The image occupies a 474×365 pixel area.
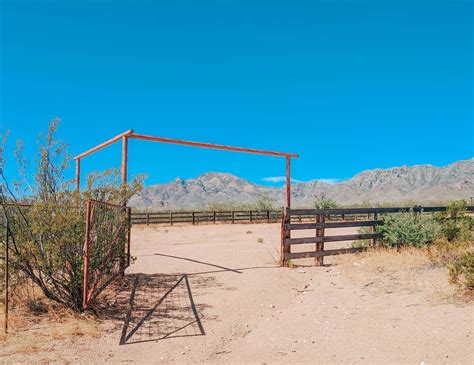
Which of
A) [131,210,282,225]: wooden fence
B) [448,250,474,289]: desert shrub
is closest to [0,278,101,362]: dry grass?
[448,250,474,289]: desert shrub

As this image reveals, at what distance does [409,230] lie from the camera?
11.9 meters

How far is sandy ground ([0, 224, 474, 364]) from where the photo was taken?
5.10 meters

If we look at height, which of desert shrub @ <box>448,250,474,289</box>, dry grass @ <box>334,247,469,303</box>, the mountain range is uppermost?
the mountain range

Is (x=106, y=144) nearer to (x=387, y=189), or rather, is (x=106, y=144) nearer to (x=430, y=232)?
(x=430, y=232)

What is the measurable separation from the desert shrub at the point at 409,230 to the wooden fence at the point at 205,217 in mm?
21137

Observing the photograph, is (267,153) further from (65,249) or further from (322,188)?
(322,188)

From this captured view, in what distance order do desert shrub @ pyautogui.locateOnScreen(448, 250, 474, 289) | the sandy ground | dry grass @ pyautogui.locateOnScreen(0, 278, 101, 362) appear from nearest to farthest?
1. the sandy ground
2. dry grass @ pyautogui.locateOnScreen(0, 278, 101, 362)
3. desert shrub @ pyautogui.locateOnScreen(448, 250, 474, 289)

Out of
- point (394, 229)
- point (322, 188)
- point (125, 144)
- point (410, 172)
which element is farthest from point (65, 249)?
point (322, 188)

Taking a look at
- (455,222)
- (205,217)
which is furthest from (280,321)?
(205,217)

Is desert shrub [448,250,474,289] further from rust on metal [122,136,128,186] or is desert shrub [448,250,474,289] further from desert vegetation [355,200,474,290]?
rust on metal [122,136,128,186]

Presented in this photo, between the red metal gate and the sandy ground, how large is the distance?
0.61 meters

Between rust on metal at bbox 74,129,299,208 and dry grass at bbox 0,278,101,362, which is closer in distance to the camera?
dry grass at bbox 0,278,101,362

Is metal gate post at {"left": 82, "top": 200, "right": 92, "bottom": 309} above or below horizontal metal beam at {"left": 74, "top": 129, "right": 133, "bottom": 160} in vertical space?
below

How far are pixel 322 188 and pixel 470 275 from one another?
191 meters
